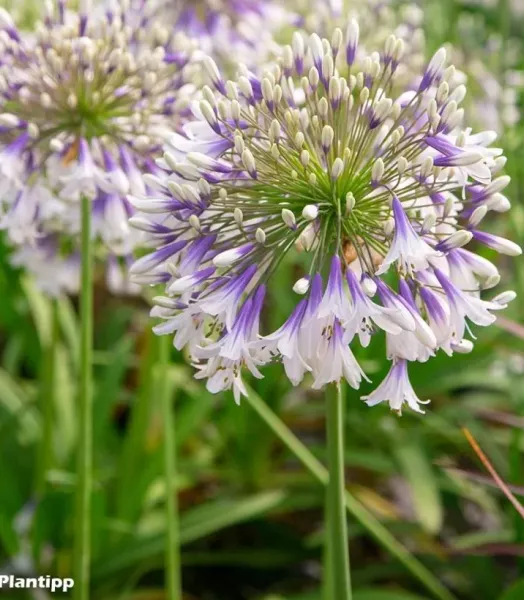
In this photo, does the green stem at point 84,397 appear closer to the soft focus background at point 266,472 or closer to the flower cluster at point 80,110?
the flower cluster at point 80,110

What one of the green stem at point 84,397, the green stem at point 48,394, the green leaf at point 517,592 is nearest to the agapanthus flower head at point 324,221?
the green stem at point 84,397

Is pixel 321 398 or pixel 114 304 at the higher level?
pixel 114 304

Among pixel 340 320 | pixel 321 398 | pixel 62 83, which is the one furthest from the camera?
pixel 321 398

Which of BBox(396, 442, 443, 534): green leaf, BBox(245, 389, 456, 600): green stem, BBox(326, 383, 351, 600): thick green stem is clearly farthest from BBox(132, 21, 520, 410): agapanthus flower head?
BBox(396, 442, 443, 534): green leaf

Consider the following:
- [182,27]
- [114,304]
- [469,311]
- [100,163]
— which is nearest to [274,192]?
[469,311]

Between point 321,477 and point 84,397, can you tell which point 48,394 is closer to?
point 84,397

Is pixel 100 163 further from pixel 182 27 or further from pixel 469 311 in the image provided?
pixel 182 27

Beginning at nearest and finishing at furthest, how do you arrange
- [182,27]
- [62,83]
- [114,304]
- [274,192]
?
[274,192]
[62,83]
[182,27]
[114,304]

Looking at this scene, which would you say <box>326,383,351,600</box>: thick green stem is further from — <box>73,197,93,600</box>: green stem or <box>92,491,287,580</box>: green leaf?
<box>92,491,287,580</box>: green leaf
